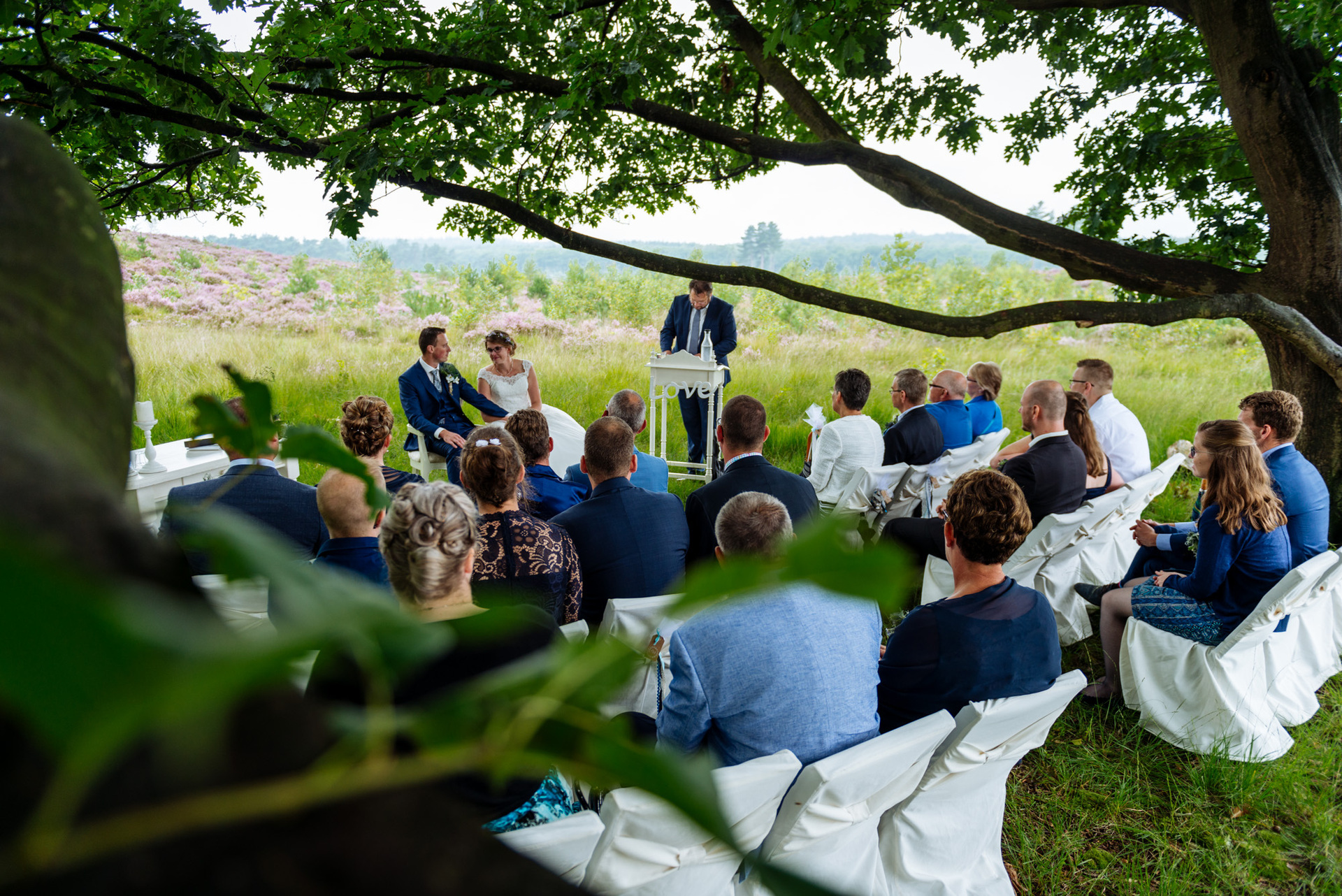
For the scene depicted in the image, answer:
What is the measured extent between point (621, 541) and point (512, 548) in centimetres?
60

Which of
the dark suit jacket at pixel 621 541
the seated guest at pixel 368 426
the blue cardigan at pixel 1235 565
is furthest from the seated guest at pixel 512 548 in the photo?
the blue cardigan at pixel 1235 565

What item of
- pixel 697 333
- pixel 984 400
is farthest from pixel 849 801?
pixel 697 333

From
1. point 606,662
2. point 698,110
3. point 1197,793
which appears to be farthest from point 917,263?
point 606,662

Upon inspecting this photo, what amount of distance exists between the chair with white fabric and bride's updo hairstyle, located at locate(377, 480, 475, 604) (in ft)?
11.8

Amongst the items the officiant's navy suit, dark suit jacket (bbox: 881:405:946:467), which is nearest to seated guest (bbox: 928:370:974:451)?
dark suit jacket (bbox: 881:405:946:467)

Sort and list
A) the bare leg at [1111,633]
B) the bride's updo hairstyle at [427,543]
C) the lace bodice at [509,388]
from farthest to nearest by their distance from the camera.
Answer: the lace bodice at [509,388] → the bare leg at [1111,633] → the bride's updo hairstyle at [427,543]

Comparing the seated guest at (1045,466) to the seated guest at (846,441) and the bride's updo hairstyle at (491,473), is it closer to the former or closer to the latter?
the seated guest at (846,441)

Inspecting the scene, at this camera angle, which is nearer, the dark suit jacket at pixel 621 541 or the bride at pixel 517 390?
the dark suit jacket at pixel 621 541

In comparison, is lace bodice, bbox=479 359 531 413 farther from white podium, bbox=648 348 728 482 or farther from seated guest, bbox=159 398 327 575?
seated guest, bbox=159 398 327 575

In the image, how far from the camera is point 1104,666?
13.2ft

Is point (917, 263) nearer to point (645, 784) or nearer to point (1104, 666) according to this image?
point (1104, 666)

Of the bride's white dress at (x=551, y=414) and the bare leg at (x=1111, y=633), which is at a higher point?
the bride's white dress at (x=551, y=414)

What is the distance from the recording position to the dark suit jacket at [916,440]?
5.07 metres

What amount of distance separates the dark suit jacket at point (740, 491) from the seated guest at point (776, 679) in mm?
1468
